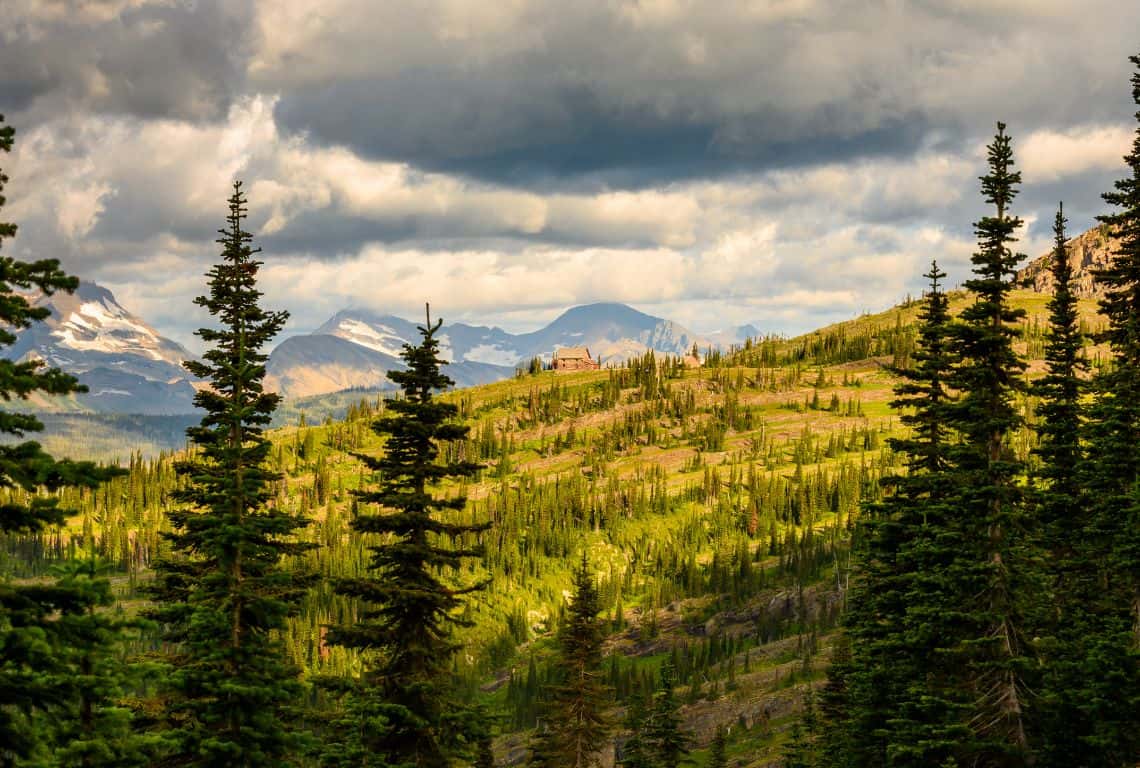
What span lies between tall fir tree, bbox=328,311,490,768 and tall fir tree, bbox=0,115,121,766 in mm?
10248

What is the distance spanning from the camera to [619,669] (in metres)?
184

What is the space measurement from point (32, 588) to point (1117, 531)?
131ft

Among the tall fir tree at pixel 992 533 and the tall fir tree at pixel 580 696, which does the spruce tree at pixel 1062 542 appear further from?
the tall fir tree at pixel 580 696

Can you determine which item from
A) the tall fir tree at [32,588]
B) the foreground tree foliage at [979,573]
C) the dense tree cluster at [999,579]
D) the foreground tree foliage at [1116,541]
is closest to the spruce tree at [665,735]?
the dense tree cluster at [999,579]

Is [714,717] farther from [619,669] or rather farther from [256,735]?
[256,735]

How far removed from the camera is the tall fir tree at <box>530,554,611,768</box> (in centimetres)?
5025

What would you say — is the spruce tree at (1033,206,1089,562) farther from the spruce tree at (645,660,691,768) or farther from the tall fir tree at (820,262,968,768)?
the spruce tree at (645,660,691,768)

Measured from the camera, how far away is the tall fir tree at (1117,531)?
99.3 feet

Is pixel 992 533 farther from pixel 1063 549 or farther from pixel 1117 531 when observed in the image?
pixel 1063 549

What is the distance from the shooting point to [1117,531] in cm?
3781

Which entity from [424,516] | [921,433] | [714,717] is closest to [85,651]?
[424,516]

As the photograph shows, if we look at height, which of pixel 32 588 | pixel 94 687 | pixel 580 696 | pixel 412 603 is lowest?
pixel 580 696

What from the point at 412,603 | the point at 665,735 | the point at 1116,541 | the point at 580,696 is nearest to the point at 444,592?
the point at 412,603

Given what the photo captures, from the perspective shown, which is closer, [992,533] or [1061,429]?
[992,533]
